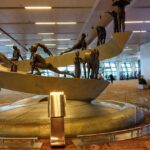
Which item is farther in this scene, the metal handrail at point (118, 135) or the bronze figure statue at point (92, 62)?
the bronze figure statue at point (92, 62)

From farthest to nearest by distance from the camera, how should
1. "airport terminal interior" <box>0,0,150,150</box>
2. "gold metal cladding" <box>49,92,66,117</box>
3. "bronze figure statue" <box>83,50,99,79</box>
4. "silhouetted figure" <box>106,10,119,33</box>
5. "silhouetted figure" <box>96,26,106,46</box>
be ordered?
"silhouetted figure" <box>96,26,106,46</box> → "silhouetted figure" <box>106,10,119,33</box> → "bronze figure statue" <box>83,50,99,79</box> → "airport terminal interior" <box>0,0,150,150</box> → "gold metal cladding" <box>49,92,66,117</box>

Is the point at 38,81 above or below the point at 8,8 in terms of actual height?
below

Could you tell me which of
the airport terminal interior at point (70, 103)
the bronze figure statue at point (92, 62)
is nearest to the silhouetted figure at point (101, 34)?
the airport terminal interior at point (70, 103)

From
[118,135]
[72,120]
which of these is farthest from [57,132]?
[118,135]

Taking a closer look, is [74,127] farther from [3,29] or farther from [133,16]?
[3,29]

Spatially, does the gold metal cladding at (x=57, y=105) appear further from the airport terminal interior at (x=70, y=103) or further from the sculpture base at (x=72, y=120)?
the sculpture base at (x=72, y=120)

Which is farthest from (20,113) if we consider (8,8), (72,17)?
(72,17)

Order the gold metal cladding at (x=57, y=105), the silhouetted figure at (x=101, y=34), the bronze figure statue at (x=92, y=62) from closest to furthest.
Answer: the gold metal cladding at (x=57, y=105) → the bronze figure statue at (x=92, y=62) → the silhouetted figure at (x=101, y=34)

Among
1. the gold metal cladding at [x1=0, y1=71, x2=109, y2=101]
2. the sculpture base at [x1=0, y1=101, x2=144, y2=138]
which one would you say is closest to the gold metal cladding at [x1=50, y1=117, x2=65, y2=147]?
the sculpture base at [x1=0, y1=101, x2=144, y2=138]

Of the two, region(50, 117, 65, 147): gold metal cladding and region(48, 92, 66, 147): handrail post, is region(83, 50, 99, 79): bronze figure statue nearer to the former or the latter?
region(48, 92, 66, 147): handrail post

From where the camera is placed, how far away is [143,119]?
804 cm

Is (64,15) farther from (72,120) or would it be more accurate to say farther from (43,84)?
(72,120)

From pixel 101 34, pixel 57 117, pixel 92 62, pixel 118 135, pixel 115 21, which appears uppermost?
pixel 115 21

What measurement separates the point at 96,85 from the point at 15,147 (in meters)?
3.19
